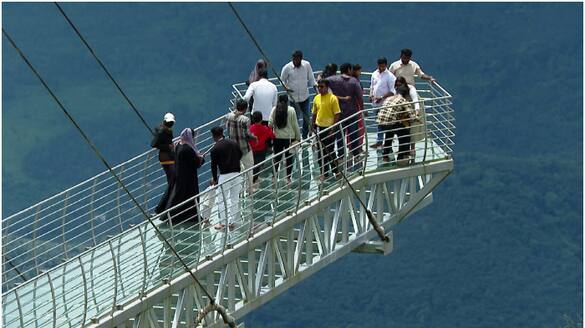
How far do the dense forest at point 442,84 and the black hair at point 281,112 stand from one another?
323 ft

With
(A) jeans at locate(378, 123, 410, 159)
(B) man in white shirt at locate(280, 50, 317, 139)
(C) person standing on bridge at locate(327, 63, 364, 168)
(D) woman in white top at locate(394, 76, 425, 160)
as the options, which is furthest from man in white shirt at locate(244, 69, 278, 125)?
(D) woman in white top at locate(394, 76, 425, 160)

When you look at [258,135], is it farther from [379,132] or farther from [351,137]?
[379,132]

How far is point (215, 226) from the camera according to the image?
36.7 metres

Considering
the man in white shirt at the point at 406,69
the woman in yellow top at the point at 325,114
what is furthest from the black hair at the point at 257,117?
the man in white shirt at the point at 406,69

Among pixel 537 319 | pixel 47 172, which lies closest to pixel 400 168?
pixel 537 319

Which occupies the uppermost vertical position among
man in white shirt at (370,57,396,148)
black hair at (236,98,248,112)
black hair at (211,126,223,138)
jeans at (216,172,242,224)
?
black hair at (211,126,223,138)

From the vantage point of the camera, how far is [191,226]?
36781 mm

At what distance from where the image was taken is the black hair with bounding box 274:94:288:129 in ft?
127

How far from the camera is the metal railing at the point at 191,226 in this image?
1368 inches

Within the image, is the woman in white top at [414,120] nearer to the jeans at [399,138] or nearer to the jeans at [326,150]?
the jeans at [399,138]

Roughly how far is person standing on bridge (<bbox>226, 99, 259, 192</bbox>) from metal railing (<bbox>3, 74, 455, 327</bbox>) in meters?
0.29

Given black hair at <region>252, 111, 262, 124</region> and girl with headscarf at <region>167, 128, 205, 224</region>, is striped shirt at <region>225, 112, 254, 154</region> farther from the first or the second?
girl with headscarf at <region>167, 128, 205, 224</region>

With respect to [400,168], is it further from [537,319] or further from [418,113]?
[537,319]

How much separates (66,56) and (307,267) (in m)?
139
